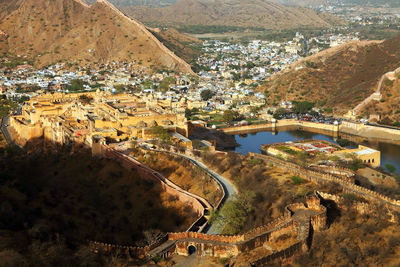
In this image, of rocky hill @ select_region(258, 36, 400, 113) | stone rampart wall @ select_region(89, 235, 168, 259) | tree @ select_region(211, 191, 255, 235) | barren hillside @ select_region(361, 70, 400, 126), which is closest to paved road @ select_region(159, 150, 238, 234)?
tree @ select_region(211, 191, 255, 235)

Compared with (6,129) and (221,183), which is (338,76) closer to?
(6,129)

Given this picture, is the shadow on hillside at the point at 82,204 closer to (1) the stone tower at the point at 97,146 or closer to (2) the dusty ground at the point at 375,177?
(1) the stone tower at the point at 97,146

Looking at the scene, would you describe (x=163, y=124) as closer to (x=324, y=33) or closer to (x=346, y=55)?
(x=346, y=55)

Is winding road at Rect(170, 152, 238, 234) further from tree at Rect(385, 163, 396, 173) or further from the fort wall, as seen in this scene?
the fort wall

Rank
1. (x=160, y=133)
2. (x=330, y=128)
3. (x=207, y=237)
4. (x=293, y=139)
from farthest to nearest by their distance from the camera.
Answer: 1. (x=330, y=128)
2. (x=293, y=139)
3. (x=160, y=133)
4. (x=207, y=237)

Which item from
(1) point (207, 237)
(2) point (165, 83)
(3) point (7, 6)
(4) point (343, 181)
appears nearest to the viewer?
(1) point (207, 237)

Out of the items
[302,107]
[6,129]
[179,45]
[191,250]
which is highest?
[191,250]

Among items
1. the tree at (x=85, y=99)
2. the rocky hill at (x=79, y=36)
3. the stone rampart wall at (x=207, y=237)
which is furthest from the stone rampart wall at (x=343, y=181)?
the rocky hill at (x=79, y=36)

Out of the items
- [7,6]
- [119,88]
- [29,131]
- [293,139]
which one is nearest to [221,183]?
[29,131]

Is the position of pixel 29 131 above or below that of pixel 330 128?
above
